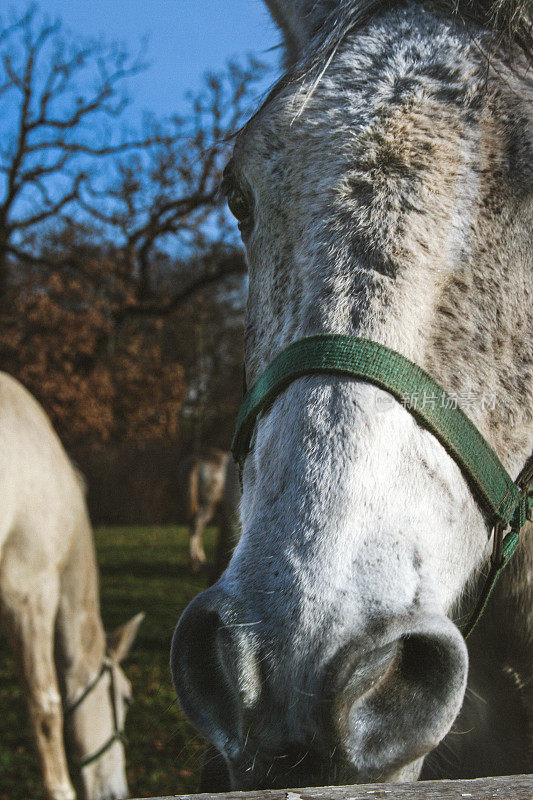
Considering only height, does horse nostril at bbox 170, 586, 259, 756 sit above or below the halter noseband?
above

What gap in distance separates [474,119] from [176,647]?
4.16ft

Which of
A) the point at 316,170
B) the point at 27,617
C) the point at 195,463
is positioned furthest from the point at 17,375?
the point at 316,170

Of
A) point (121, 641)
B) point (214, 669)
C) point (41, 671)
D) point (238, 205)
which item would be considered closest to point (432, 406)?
point (214, 669)

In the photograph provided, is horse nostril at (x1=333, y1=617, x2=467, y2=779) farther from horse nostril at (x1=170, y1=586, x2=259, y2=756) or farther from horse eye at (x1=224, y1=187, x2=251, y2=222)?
horse eye at (x1=224, y1=187, x2=251, y2=222)

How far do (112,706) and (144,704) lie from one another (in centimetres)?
191

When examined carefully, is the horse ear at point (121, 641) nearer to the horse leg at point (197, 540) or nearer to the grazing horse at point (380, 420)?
the grazing horse at point (380, 420)

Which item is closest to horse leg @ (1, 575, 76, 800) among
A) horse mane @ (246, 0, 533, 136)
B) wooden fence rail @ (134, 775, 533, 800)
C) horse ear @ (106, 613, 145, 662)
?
horse ear @ (106, 613, 145, 662)

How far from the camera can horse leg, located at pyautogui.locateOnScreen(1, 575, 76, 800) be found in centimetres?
432

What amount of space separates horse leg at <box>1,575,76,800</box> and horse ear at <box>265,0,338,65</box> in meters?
3.72

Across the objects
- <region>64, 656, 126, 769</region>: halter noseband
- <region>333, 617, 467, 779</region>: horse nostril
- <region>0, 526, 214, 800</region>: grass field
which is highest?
<region>333, 617, 467, 779</region>: horse nostril

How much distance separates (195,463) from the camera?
1778 cm

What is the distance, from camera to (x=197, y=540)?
49.3 ft

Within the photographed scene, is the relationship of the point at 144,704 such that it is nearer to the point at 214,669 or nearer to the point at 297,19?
the point at 214,669

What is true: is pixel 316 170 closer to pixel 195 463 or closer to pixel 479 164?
pixel 479 164
